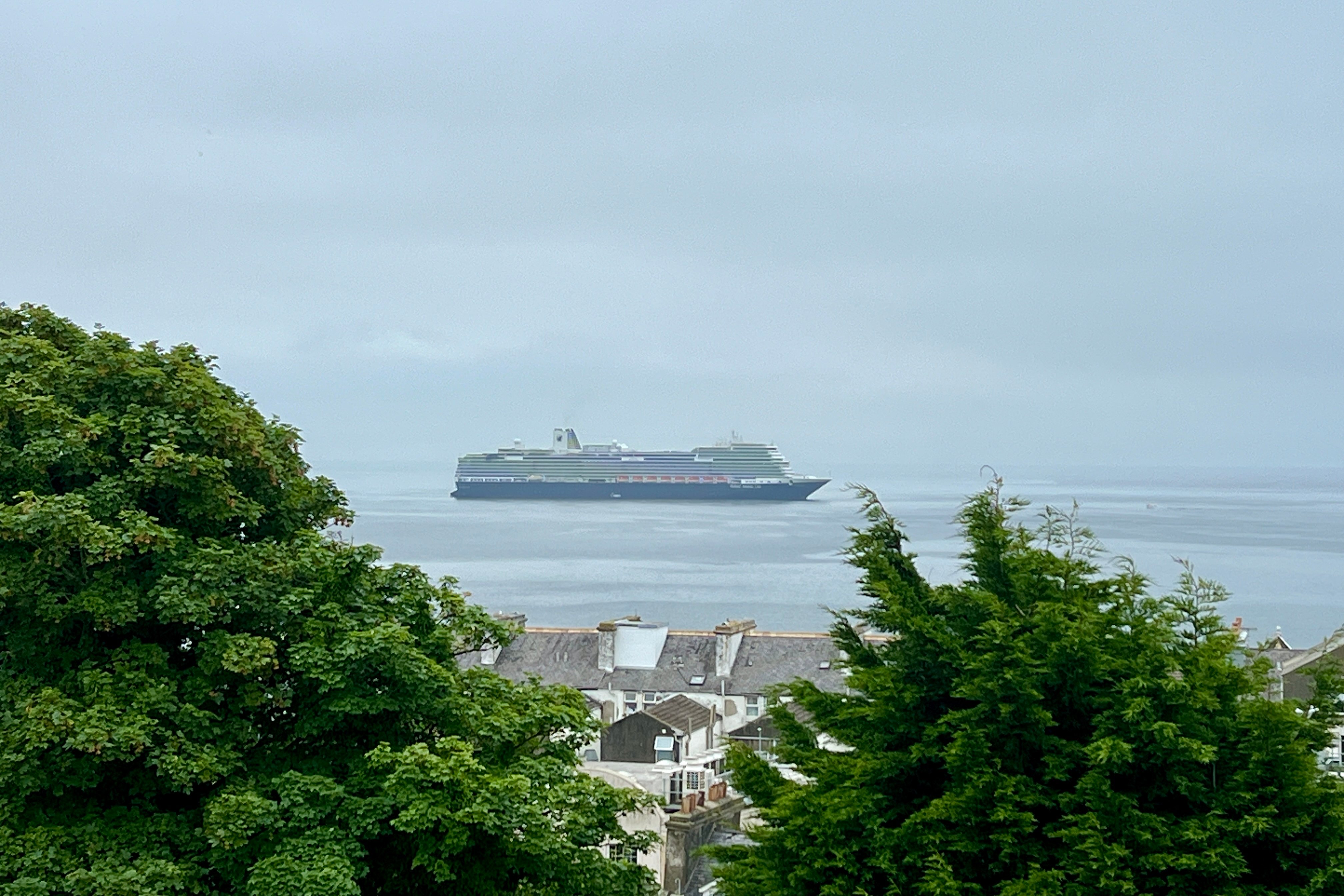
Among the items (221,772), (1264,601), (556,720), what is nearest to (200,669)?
(221,772)

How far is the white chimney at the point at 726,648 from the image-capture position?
4759 centimetres

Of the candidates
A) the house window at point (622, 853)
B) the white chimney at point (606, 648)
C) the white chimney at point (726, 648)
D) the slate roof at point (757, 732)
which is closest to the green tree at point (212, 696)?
the house window at point (622, 853)

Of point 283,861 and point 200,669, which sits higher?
point 200,669

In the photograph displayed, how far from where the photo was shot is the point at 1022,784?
1075 centimetres

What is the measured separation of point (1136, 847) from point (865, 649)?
3142 mm

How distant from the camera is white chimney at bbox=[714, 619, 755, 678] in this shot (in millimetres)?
47594

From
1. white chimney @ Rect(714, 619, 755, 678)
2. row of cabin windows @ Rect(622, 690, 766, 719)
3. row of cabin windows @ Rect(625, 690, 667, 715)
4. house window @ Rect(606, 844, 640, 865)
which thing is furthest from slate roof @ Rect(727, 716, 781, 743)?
house window @ Rect(606, 844, 640, 865)

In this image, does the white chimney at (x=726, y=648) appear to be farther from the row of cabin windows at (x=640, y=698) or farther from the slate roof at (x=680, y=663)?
the row of cabin windows at (x=640, y=698)

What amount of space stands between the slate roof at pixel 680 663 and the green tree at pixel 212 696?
32286mm

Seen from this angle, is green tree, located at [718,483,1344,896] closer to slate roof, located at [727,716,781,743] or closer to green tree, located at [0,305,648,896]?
green tree, located at [0,305,648,896]

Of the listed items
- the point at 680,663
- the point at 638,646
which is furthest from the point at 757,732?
the point at 638,646

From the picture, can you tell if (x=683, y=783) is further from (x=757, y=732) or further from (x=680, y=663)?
(x=680, y=663)

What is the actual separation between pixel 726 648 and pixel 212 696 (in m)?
35.9

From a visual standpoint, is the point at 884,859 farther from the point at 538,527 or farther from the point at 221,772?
the point at 538,527
